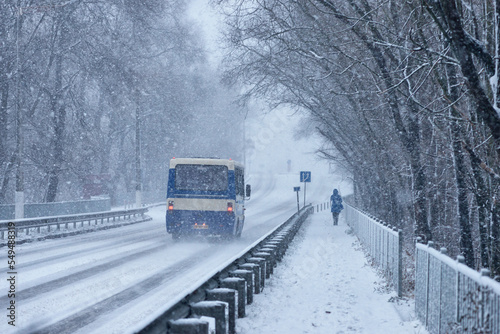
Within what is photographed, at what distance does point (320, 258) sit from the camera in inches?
607

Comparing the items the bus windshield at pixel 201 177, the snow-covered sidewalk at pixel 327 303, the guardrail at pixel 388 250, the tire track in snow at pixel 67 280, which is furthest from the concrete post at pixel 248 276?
the bus windshield at pixel 201 177

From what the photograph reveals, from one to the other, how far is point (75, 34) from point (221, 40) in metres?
11.4

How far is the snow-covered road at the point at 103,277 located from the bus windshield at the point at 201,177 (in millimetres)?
1993

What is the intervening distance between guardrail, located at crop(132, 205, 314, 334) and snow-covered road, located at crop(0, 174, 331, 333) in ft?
0.97

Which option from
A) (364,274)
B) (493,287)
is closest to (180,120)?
(364,274)

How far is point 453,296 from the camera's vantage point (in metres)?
5.68

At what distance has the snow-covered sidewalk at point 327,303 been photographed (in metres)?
7.42

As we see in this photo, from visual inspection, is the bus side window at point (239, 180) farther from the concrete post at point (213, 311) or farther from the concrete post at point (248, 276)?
the concrete post at point (213, 311)

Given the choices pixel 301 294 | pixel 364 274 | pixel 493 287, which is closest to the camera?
pixel 493 287

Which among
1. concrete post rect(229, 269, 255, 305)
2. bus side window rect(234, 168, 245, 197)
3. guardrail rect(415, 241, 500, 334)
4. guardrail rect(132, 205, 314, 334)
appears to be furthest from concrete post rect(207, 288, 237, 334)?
bus side window rect(234, 168, 245, 197)

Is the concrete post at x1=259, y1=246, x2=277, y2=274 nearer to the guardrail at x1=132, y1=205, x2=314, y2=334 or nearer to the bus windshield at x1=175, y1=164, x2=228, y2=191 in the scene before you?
the guardrail at x1=132, y1=205, x2=314, y2=334

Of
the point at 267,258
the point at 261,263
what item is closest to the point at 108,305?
the point at 261,263

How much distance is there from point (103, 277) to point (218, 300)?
16.5 feet

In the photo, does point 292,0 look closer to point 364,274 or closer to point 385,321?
point 364,274
